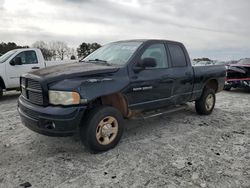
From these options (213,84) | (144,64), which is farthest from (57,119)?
(213,84)

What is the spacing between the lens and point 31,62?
9039mm

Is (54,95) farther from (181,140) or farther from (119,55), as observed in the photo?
(181,140)

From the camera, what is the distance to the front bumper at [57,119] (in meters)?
3.42

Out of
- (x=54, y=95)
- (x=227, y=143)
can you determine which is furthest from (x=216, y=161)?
(x=54, y=95)

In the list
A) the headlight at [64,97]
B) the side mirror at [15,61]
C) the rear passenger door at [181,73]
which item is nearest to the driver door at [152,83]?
the rear passenger door at [181,73]

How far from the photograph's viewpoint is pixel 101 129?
3.84 meters

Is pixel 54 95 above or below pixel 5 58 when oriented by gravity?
below

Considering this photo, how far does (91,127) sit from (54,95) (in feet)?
2.39

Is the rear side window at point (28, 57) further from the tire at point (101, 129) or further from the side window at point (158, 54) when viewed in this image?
the tire at point (101, 129)

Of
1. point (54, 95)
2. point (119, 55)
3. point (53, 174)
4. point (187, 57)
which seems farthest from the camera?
point (187, 57)

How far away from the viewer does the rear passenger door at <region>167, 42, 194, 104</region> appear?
5.20 metres

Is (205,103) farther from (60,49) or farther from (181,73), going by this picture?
(60,49)

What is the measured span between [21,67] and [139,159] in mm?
6700

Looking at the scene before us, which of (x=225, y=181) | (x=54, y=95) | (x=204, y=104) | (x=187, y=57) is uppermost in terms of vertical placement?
(x=187, y=57)
